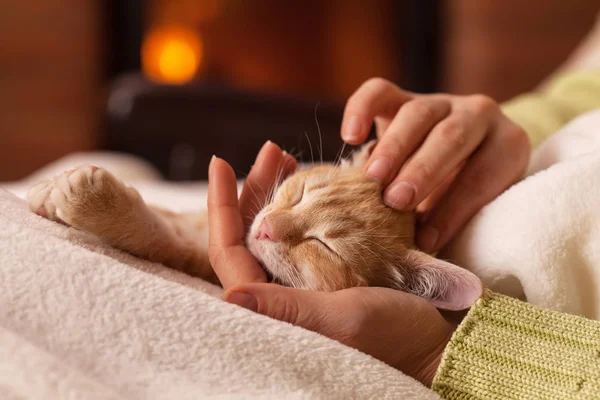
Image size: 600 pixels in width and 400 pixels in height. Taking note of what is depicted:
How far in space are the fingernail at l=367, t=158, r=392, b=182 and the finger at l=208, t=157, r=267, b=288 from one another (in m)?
0.24

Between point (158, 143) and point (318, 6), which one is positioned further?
point (318, 6)

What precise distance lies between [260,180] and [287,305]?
401mm

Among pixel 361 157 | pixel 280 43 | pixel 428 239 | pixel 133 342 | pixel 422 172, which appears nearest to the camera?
pixel 133 342

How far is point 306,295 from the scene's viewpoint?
75 cm

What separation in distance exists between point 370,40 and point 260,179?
3090 millimetres

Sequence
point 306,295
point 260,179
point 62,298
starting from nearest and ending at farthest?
point 62,298 < point 306,295 < point 260,179

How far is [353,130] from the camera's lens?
41.8 inches

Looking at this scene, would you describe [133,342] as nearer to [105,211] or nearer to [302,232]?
[105,211]

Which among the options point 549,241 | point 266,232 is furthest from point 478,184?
point 266,232

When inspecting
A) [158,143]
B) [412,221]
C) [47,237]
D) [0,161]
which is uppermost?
[47,237]

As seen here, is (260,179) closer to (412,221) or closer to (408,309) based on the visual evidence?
(412,221)

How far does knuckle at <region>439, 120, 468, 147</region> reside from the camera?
3.47 feet

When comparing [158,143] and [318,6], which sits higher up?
[318,6]

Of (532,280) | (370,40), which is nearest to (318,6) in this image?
(370,40)
